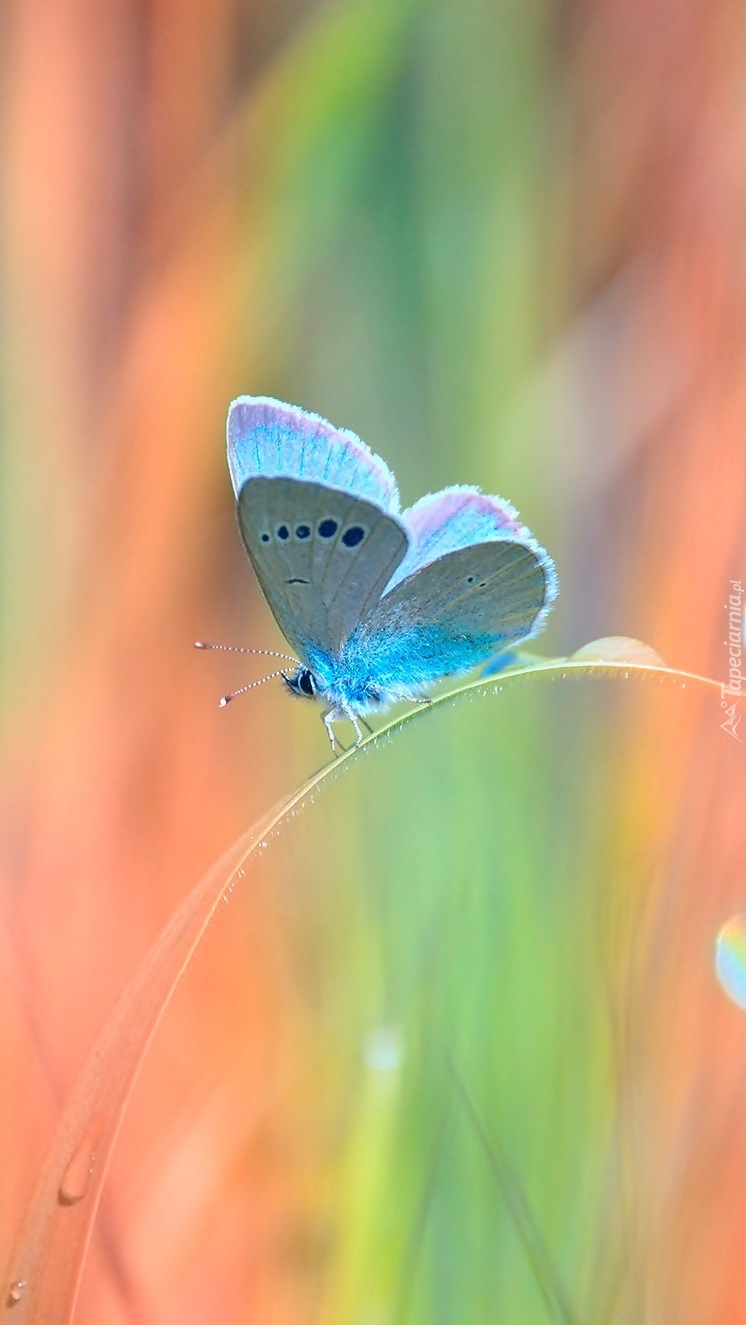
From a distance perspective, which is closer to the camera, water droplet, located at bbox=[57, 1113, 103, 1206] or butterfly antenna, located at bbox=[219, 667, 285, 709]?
water droplet, located at bbox=[57, 1113, 103, 1206]

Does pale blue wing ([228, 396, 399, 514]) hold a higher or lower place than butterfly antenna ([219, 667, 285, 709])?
higher

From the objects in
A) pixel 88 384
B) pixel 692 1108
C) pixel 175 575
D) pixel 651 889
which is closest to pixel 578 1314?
pixel 692 1108

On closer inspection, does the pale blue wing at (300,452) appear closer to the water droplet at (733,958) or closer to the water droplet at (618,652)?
the water droplet at (618,652)

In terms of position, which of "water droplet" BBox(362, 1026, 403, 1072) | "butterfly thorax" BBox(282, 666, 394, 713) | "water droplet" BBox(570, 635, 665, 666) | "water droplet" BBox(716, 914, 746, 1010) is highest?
"butterfly thorax" BBox(282, 666, 394, 713)

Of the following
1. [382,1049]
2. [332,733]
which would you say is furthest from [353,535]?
[382,1049]

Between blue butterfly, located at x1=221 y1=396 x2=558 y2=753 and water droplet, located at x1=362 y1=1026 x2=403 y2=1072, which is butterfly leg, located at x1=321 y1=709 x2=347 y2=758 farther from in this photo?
water droplet, located at x1=362 y1=1026 x2=403 y2=1072

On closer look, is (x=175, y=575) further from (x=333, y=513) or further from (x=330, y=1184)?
(x=330, y=1184)

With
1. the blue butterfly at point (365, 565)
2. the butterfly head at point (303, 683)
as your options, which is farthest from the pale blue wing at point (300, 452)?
the butterfly head at point (303, 683)

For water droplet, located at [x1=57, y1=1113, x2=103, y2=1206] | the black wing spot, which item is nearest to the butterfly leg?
the black wing spot
